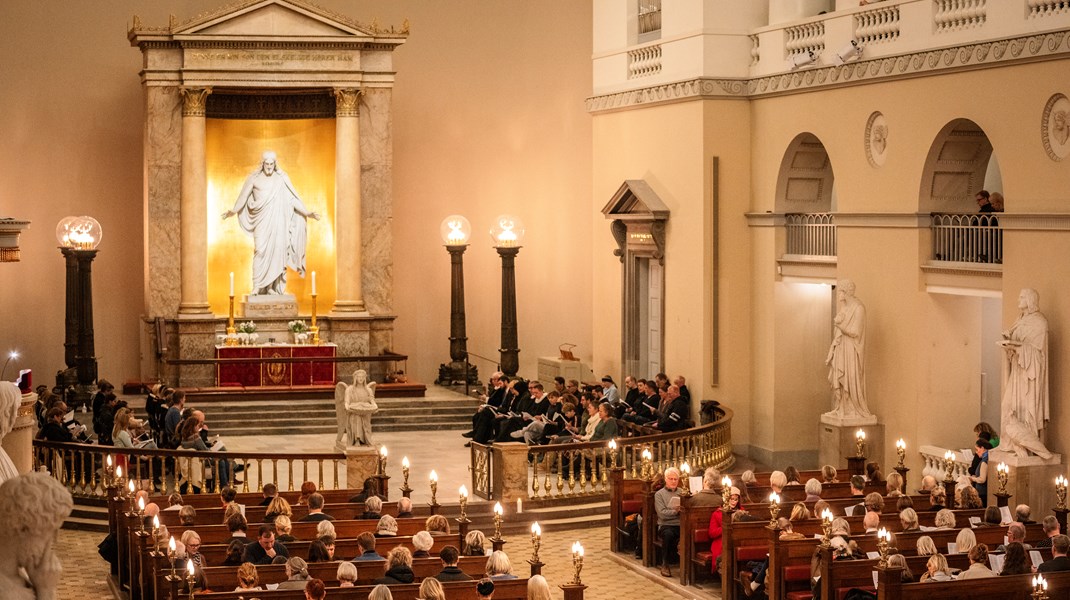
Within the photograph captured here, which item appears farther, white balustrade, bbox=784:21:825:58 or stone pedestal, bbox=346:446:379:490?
white balustrade, bbox=784:21:825:58

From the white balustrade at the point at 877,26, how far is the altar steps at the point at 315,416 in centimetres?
884

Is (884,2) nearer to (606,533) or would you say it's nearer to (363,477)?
(606,533)

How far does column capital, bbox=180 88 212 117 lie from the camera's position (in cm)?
2481

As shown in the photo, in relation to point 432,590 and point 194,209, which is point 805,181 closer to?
point 194,209

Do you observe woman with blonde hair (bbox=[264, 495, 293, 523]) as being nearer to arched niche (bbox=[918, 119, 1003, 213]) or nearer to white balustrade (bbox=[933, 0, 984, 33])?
arched niche (bbox=[918, 119, 1003, 213])

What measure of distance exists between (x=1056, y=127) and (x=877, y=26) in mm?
3639

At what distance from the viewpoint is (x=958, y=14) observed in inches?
680

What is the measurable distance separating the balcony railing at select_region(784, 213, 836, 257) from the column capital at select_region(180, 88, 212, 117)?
9954 millimetres

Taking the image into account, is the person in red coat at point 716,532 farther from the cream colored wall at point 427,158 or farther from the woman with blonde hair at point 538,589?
the cream colored wall at point 427,158

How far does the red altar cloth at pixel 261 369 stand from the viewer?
969 inches

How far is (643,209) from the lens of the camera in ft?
76.3

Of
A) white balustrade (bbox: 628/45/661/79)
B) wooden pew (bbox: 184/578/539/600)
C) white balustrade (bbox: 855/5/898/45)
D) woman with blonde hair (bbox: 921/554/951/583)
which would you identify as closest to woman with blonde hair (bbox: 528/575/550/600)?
wooden pew (bbox: 184/578/539/600)

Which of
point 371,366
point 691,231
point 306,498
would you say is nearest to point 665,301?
point 691,231


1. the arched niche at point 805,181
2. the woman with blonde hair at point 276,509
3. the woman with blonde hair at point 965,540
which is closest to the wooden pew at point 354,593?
the woman with blonde hair at point 276,509
